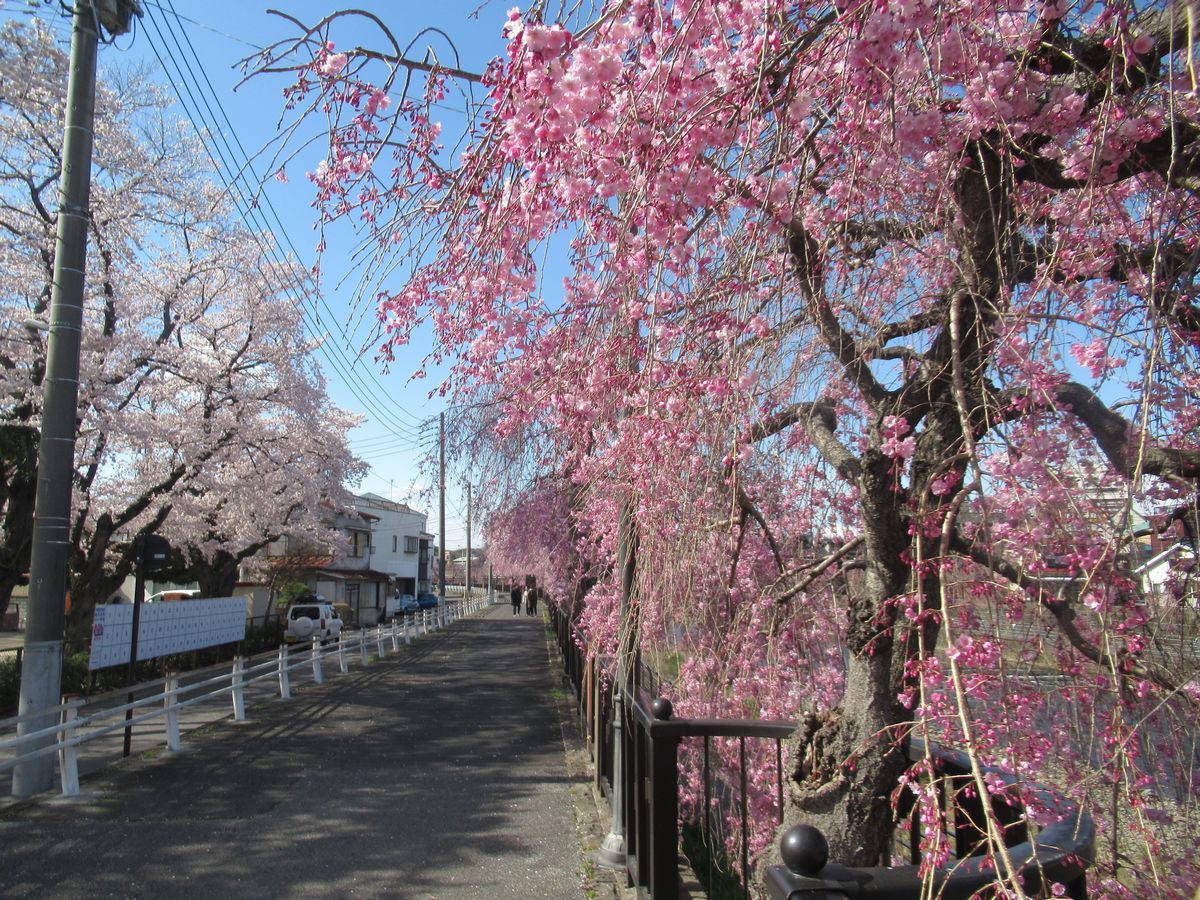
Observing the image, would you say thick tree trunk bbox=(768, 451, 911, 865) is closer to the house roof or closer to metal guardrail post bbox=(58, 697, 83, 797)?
metal guardrail post bbox=(58, 697, 83, 797)

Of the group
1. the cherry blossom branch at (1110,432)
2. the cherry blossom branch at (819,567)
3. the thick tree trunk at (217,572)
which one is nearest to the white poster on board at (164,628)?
the cherry blossom branch at (819,567)

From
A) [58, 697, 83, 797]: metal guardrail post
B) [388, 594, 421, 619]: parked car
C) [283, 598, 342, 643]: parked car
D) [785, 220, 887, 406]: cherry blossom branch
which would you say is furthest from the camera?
[388, 594, 421, 619]: parked car

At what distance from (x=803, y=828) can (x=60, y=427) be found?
828cm

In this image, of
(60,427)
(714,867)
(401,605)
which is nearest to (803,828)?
(714,867)

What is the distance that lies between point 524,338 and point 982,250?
9.18ft

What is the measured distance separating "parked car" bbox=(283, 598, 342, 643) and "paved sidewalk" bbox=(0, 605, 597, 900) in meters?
18.3

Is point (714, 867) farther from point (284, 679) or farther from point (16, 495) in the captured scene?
point (16, 495)

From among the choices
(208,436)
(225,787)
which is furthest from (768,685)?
(208,436)

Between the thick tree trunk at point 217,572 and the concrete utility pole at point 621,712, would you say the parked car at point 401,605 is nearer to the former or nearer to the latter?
the thick tree trunk at point 217,572

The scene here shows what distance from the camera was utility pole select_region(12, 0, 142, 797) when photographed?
738 centimetres

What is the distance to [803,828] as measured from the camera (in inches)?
69.5

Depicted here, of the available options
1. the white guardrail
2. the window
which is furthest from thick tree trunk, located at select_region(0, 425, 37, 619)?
the window

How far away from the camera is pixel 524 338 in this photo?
5070 mm

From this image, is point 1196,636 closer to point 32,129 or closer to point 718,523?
point 718,523
